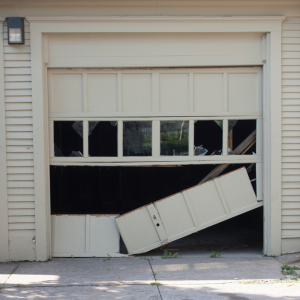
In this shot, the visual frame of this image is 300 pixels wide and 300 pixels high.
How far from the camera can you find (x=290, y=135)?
5.52m

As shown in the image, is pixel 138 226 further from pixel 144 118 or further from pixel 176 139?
pixel 144 118

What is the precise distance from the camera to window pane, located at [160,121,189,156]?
18.6 feet

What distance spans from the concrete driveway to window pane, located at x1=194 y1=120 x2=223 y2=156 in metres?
1.85

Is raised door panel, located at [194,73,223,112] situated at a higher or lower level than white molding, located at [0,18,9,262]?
higher

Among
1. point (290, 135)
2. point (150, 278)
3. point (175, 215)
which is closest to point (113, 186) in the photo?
point (175, 215)

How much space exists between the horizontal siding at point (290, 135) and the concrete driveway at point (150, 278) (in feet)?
2.23

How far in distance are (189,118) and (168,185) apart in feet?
20.7

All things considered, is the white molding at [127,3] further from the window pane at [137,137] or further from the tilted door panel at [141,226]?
the tilted door panel at [141,226]

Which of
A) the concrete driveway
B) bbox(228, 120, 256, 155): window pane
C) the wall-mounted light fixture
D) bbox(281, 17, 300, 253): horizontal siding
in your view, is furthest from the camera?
bbox(228, 120, 256, 155): window pane

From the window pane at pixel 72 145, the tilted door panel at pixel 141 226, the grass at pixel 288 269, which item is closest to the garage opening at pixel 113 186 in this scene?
the window pane at pixel 72 145

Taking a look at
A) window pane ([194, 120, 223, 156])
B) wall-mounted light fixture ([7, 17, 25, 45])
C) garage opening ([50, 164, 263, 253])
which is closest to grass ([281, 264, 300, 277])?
window pane ([194, 120, 223, 156])

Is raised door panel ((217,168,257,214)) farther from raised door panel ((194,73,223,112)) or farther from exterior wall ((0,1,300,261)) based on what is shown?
raised door panel ((194,73,223,112))

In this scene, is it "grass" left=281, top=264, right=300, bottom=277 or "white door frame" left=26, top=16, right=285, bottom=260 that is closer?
"grass" left=281, top=264, right=300, bottom=277

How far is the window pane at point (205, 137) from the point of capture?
18.6ft
